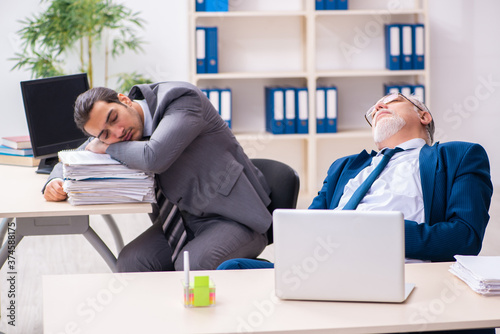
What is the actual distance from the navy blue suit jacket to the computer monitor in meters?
1.77

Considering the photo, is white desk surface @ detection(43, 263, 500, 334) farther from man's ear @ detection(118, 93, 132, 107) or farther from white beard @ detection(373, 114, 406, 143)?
man's ear @ detection(118, 93, 132, 107)

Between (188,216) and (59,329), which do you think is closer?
(59,329)

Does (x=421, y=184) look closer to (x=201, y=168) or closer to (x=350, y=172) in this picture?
(x=350, y=172)

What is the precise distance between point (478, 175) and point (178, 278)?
946mm

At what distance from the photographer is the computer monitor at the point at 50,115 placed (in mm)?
3031

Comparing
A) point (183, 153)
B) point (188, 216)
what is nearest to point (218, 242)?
point (188, 216)

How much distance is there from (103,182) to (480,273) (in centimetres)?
131

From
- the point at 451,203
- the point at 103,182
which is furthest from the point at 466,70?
the point at 103,182

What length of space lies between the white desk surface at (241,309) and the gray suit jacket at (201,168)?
834 mm

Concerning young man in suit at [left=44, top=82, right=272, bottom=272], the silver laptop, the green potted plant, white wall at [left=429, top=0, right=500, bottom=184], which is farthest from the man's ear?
white wall at [left=429, top=0, right=500, bottom=184]

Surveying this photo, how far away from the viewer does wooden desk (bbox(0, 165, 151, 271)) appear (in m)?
2.26

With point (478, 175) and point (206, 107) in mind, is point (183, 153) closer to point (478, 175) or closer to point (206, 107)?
point (206, 107)

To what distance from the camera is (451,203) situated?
1922mm

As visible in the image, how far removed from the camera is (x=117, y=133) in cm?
238
